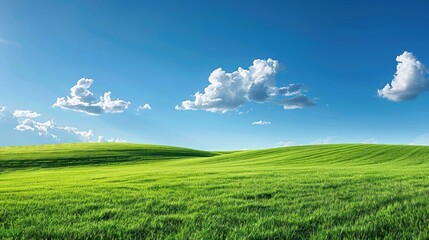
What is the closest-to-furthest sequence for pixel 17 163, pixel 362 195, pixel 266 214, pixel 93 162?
pixel 266 214, pixel 362 195, pixel 17 163, pixel 93 162

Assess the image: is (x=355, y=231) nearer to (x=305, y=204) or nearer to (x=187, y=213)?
(x=305, y=204)

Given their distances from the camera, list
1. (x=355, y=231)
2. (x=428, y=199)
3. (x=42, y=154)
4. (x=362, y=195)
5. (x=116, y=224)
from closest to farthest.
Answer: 1. (x=355, y=231)
2. (x=116, y=224)
3. (x=428, y=199)
4. (x=362, y=195)
5. (x=42, y=154)

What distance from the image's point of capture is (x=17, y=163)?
47.6 meters

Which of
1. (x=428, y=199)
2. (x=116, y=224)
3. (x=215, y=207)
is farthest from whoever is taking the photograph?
(x=428, y=199)

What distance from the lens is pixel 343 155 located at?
49750 mm

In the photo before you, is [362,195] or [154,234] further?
[362,195]

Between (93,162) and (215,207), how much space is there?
48395 mm

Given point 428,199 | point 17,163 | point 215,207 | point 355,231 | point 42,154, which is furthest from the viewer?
point 42,154

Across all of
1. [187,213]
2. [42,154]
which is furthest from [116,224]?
[42,154]

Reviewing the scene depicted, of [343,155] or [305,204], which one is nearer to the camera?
[305,204]

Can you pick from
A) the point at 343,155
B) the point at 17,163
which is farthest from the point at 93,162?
the point at 343,155

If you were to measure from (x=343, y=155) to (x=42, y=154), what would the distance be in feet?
165

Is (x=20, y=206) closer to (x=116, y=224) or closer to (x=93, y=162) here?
(x=116, y=224)

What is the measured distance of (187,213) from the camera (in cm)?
732
